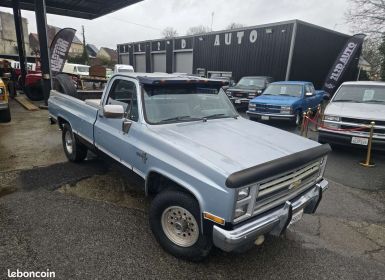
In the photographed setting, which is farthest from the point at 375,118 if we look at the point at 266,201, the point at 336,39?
the point at 336,39

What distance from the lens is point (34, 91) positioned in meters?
14.5

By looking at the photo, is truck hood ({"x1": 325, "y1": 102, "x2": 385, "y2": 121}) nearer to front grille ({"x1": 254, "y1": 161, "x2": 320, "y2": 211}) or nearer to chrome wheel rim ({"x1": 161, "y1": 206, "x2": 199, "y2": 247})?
front grille ({"x1": 254, "y1": 161, "x2": 320, "y2": 211})

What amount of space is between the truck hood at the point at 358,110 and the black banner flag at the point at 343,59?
449 inches

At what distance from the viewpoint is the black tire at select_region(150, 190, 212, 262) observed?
2668 millimetres

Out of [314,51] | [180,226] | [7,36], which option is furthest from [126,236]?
[7,36]

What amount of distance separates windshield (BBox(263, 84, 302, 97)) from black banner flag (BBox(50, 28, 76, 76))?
9460 mm

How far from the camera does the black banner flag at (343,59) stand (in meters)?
17.2

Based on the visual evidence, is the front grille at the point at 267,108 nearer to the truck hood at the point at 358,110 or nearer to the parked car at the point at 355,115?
the parked car at the point at 355,115

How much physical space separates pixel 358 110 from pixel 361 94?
1.12m

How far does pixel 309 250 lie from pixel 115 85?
340 centimetres

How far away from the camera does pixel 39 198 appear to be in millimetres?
4152

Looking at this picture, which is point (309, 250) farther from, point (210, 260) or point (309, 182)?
point (210, 260)

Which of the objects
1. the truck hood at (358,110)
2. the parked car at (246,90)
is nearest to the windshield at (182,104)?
the truck hood at (358,110)

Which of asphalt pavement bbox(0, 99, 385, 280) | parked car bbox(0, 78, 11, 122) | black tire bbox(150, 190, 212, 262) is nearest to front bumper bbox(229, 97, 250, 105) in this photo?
asphalt pavement bbox(0, 99, 385, 280)
